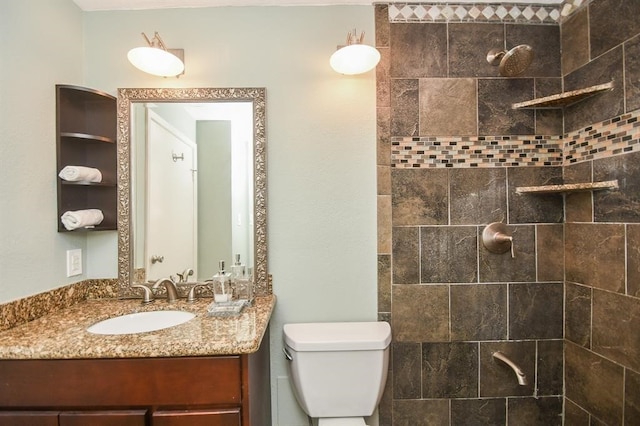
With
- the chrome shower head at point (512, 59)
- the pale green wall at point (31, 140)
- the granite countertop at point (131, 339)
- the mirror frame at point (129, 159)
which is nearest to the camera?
the granite countertop at point (131, 339)

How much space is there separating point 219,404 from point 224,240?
2.37ft

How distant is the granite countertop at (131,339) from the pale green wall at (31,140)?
211 millimetres

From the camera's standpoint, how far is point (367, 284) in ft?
5.00

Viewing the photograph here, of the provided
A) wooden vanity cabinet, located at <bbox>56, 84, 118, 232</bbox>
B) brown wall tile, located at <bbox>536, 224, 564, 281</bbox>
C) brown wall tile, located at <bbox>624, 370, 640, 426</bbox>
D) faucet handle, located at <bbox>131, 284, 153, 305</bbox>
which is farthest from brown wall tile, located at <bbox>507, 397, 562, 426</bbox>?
wooden vanity cabinet, located at <bbox>56, 84, 118, 232</bbox>

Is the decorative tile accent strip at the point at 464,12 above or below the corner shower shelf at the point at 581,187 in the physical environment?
above

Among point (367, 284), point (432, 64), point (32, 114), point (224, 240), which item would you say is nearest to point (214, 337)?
point (224, 240)

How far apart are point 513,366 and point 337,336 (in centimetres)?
84

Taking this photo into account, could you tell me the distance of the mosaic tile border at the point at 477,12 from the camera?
1510mm

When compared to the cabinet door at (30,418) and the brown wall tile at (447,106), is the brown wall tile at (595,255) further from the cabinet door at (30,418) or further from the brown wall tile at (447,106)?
the cabinet door at (30,418)

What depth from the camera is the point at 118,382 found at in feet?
3.15

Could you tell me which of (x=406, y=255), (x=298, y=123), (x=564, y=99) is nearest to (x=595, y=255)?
(x=564, y=99)

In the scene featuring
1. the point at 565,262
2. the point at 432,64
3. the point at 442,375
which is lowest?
the point at 442,375

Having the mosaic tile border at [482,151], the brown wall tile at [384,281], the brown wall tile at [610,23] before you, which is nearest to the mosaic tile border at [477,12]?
the brown wall tile at [610,23]

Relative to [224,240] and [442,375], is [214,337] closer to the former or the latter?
[224,240]
